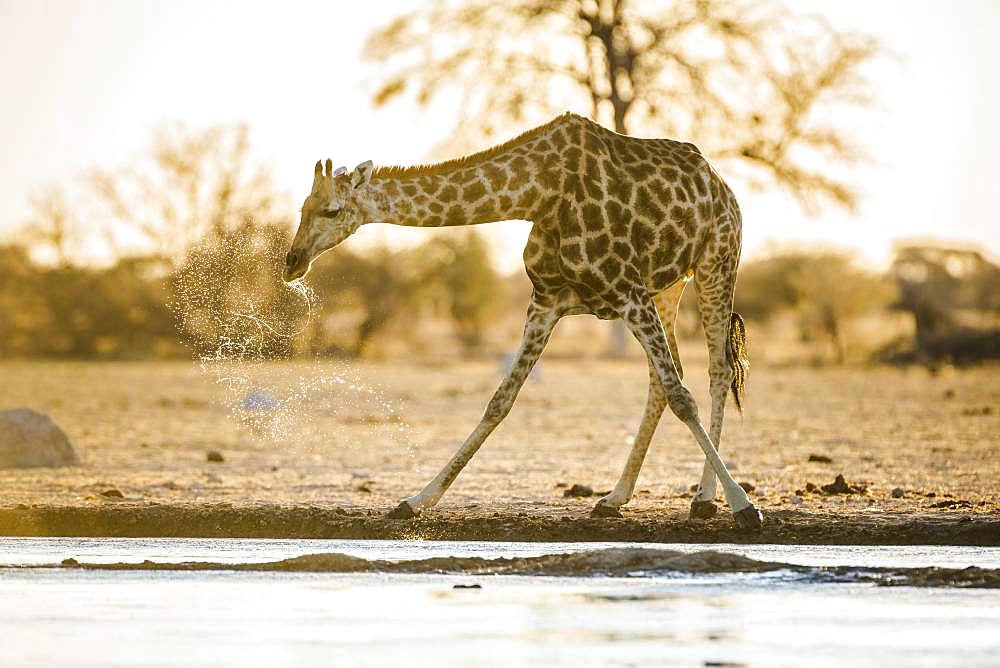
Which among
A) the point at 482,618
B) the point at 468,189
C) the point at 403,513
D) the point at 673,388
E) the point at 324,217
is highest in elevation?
the point at 468,189

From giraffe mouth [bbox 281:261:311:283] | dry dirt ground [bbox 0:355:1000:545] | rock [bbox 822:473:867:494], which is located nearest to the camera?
giraffe mouth [bbox 281:261:311:283]

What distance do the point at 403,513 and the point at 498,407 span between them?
0.80 metres

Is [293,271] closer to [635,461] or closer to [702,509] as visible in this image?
[635,461]

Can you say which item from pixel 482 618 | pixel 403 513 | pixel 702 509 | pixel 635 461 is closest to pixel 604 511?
pixel 635 461

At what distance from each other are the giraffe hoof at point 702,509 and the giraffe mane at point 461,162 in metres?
2.31

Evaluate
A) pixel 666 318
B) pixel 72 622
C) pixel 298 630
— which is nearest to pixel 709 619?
pixel 298 630

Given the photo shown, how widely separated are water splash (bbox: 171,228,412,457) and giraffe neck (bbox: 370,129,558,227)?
723mm

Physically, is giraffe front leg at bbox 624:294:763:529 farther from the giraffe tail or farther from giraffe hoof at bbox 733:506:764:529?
the giraffe tail

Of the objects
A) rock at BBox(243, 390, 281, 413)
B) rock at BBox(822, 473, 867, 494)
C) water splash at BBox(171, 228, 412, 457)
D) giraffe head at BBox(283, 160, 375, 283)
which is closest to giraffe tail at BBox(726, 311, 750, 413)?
rock at BBox(822, 473, 867, 494)

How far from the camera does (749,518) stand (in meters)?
9.66

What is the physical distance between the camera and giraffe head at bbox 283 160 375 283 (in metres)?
9.54

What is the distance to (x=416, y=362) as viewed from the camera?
3731 cm

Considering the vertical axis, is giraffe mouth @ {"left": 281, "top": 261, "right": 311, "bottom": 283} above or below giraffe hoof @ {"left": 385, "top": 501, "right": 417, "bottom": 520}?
above

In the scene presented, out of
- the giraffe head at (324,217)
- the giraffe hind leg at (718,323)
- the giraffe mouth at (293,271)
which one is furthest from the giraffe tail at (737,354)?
the giraffe mouth at (293,271)
